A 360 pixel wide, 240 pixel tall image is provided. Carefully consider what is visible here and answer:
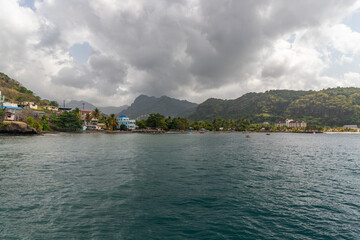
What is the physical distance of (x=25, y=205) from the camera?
1438 centimetres

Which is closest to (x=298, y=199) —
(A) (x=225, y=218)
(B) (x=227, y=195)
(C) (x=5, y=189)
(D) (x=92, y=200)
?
(B) (x=227, y=195)

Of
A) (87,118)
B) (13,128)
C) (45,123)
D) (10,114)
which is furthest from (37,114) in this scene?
(87,118)

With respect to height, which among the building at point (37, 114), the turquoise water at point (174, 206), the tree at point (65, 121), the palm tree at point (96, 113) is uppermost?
the palm tree at point (96, 113)

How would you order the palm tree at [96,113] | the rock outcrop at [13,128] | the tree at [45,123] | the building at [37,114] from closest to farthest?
1. the rock outcrop at [13,128]
2. the tree at [45,123]
3. the building at [37,114]
4. the palm tree at [96,113]

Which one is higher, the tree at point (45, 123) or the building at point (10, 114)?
the building at point (10, 114)

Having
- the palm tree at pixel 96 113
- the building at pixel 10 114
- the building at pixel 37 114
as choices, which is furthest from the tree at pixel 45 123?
the palm tree at pixel 96 113

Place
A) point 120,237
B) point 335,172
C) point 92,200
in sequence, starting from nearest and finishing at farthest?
point 120,237 < point 92,200 < point 335,172

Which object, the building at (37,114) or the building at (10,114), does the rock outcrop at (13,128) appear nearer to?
the building at (10,114)

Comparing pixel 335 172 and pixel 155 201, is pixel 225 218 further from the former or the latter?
pixel 335 172

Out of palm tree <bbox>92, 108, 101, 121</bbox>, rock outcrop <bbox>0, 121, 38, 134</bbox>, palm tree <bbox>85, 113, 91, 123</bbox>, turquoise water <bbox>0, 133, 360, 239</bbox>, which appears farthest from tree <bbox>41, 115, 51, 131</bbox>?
turquoise water <bbox>0, 133, 360, 239</bbox>

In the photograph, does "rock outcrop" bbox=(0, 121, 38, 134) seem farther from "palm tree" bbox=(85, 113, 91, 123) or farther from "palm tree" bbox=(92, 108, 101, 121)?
"palm tree" bbox=(92, 108, 101, 121)

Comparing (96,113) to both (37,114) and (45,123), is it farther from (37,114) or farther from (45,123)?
(45,123)

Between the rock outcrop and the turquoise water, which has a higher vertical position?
the rock outcrop

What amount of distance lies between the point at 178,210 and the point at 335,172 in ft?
96.1
